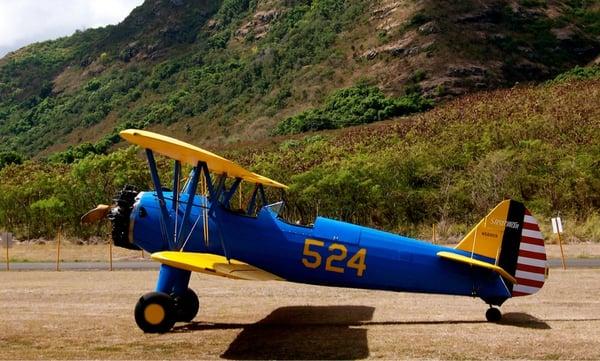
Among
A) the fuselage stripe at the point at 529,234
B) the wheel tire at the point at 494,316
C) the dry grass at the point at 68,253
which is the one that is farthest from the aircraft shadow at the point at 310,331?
the dry grass at the point at 68,253

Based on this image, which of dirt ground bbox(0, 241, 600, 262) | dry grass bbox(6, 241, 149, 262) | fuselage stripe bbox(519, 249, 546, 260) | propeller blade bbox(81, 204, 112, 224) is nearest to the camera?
fuselage stripe bbox(519, 249, 546, 260)

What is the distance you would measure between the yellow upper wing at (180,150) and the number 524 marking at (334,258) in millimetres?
1558

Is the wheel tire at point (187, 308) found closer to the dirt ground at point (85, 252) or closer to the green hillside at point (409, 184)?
the dirt ground at point (85, 252)

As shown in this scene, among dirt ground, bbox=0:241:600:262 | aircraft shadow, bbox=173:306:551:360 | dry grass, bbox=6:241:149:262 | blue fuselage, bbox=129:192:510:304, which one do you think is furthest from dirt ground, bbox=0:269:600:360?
dry grass, bbox=6:241:149:262

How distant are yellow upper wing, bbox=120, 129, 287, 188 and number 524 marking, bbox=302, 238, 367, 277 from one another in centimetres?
156

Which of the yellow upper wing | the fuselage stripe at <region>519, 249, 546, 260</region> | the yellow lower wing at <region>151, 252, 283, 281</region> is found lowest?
the fuselage stripe at <region>519, 249, 546, 260</region>

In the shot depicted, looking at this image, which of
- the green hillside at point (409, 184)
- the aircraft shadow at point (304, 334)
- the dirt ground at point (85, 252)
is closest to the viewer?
the aircraft shadow at point (304, 334)

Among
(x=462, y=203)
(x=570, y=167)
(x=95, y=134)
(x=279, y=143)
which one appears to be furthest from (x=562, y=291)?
(x=95, y=134)

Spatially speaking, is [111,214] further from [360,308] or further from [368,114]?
[368,114]

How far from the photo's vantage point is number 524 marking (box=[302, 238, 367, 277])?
10484 millimetres

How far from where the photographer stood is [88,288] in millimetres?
16156

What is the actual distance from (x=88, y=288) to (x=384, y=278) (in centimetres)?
863

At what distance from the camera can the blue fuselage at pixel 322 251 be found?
34.3 ft

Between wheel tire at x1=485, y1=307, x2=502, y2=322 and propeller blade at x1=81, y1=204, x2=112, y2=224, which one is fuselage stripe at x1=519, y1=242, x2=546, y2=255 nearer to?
wheel tire at x1=485, y1=307, x2=502, y2=322
